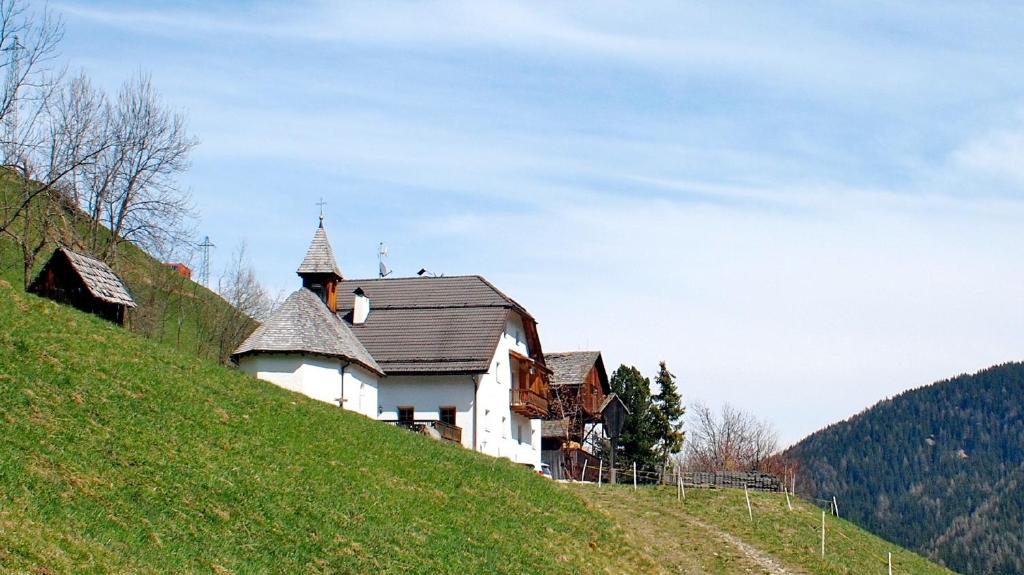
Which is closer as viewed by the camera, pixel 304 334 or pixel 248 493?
pixel 248 493

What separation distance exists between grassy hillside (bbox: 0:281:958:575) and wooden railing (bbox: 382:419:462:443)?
19.9 feet

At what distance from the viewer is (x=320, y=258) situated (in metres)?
52.5

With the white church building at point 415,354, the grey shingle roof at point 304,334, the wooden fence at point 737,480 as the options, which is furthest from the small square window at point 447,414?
the wooden fence at point 737,480

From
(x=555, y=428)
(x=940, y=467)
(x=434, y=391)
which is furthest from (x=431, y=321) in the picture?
(x=940, y=467)

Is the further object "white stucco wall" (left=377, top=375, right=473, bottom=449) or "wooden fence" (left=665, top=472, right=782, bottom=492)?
"wooden fence" (left=665, top=472, right=782, bottom=492)

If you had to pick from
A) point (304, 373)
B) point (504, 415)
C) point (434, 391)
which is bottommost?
point (504, 415)

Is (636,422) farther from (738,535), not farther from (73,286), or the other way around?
(73,286)

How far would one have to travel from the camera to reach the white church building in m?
46.2

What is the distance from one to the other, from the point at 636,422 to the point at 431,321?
19918 mm

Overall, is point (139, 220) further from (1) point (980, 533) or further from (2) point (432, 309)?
(1) point (980, 533)

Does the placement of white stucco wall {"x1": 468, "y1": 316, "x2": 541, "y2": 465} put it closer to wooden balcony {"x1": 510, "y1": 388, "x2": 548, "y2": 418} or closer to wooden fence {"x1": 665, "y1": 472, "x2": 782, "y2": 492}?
wooden balcony {"x1": 510, "y1": 388, "x2": 548, "y2": 418}

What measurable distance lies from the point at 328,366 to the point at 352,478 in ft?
56.0

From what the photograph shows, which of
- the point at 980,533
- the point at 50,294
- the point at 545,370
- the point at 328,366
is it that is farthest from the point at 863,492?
the point at 50,294

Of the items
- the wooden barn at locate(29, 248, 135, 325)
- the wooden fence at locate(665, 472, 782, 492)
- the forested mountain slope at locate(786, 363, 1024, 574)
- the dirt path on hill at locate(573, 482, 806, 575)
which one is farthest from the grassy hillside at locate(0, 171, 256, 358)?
the forested mountain slope at locate(786, 363, 1024, 574)
